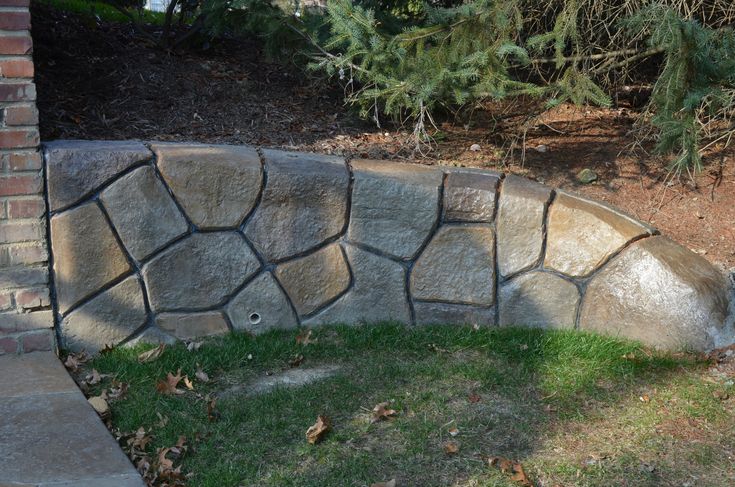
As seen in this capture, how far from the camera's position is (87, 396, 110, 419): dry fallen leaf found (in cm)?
345

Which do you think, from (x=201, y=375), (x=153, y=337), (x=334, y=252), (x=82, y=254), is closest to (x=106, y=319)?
(x=153, y=337)

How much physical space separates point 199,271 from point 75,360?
0.73m

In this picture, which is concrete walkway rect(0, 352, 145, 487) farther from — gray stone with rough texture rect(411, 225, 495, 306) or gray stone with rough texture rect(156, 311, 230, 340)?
gray stone with rough texture rect(411, 225, 495, 306)

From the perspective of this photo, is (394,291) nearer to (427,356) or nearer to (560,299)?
(427,356)

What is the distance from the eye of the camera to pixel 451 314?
173 inches

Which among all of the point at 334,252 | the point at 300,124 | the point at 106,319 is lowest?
the point at 106,319

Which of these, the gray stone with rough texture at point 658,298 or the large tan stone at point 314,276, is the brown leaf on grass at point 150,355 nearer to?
the large tan stone at point 314,276

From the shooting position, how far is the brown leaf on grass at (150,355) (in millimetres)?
3965

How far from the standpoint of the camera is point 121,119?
494 centimetres

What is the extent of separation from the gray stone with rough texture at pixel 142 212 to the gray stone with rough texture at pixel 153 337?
38 centimetres

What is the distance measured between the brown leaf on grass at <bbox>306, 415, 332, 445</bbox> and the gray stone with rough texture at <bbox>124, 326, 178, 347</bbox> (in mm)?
1145

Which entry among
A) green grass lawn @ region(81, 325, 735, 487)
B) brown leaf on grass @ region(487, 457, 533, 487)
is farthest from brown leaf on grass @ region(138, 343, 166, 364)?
brown leaf on grass @ region(487, 457, 533, 487)

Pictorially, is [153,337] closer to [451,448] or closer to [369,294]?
[369,294]

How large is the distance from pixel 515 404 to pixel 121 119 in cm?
291
